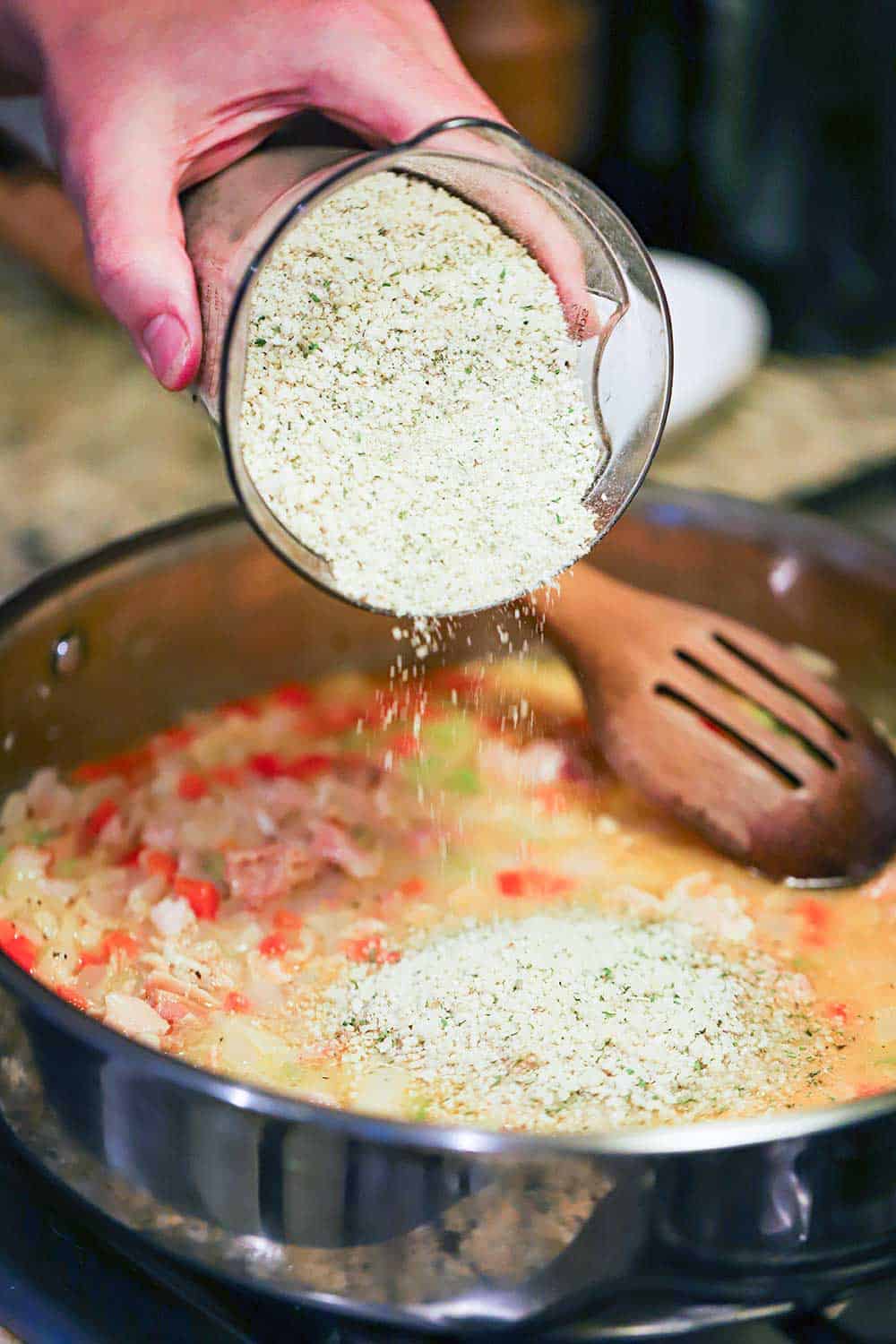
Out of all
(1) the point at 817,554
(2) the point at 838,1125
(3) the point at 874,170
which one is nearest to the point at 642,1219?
(2) the point at 838,1125

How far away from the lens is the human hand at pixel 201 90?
2.73 ft

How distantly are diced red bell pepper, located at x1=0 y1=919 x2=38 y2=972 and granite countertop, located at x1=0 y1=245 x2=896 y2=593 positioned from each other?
18.4 inches

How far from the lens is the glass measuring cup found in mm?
791

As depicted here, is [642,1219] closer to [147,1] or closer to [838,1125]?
[838,1125]

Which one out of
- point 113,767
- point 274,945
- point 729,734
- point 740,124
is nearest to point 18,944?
point 274,945

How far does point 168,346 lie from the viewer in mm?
795

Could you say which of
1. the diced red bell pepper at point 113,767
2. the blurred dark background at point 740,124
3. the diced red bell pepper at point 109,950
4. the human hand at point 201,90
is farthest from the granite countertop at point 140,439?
the human hand at point 201,90

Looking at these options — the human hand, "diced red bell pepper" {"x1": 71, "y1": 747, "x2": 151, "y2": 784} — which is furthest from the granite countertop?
the human hand

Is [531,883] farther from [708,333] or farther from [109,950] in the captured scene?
[708,333]

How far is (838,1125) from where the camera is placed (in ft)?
2.03

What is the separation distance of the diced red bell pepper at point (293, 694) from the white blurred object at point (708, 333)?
0.51 meters

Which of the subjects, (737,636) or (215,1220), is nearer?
(215,1220)

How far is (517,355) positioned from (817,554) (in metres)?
0.44

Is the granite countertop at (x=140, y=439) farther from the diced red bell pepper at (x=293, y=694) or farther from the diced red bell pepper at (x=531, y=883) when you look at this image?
the diced red bell pepper at (x=531, y=883)
